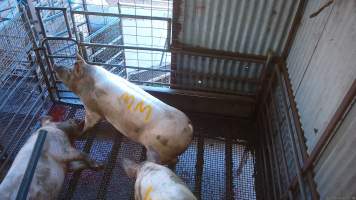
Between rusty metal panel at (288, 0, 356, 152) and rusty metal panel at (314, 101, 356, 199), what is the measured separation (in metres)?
0.24

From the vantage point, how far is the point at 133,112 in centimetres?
302

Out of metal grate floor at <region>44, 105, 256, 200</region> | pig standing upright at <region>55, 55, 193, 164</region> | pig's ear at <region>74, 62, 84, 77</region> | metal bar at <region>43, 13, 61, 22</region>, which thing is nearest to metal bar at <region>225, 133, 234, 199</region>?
metal grate floor at <region>44, 105, 256, 200</region>

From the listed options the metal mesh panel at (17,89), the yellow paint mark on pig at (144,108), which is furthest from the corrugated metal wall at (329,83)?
the metal mesh panel at (17,89)

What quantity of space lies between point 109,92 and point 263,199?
70.5 inches

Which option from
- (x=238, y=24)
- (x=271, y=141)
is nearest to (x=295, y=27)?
(x=238, y=24)

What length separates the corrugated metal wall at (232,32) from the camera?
10.6ft

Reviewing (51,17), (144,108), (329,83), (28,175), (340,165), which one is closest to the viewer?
(28,175)

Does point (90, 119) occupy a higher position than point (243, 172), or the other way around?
point (90, 119)

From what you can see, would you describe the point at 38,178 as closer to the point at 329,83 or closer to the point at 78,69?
the point at 78,69

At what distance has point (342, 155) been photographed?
77.2 inches

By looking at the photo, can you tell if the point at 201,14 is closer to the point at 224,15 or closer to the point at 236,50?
the point at 224,15

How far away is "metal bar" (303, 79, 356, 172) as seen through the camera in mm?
1852

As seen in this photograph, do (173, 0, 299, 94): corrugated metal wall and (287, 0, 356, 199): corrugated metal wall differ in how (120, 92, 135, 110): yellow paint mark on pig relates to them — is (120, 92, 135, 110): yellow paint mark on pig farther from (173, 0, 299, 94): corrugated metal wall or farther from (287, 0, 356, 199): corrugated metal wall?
(287, 0, 356, 199): corrugated metal wall

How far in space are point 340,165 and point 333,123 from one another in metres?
0.26
